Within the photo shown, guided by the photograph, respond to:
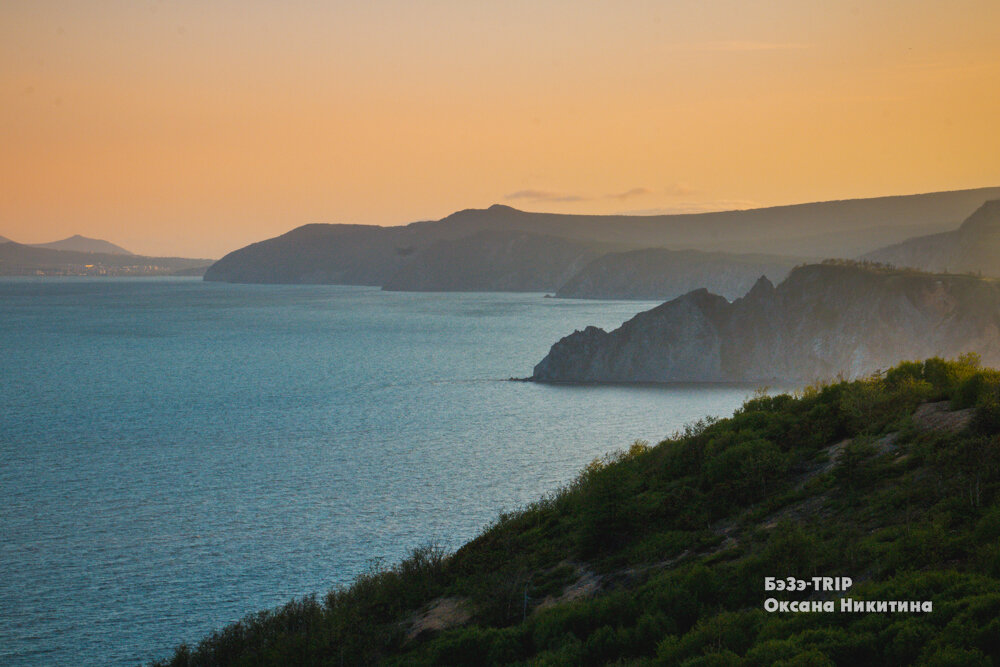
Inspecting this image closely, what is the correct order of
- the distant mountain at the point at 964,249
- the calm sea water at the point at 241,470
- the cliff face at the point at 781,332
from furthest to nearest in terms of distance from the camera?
the distant mountain at the point at 964,249, the cliff face at the point at 781,332, the calm sea water at the point at 241,470

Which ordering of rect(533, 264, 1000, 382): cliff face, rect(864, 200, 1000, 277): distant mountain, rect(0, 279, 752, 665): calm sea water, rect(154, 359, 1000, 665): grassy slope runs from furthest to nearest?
rect(864, 200, 1000, 277): distant mountain → rect(533, 264, 1000, 382): cliff face → rect(0, 279, 752, 665): calm sea water → rect(154, 359, 1000, 665): grassy slope

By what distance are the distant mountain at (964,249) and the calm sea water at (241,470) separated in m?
67.9

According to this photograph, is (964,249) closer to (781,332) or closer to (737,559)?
(781,332)

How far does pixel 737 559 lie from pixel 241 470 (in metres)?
47.1

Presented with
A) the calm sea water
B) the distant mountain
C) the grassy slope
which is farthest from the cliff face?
the grassy slope

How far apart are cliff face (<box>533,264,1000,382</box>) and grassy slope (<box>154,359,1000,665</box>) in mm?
68720

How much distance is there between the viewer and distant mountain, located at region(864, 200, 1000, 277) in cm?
13850

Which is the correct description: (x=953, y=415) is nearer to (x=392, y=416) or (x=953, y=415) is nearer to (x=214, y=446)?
(x=214, y=446)

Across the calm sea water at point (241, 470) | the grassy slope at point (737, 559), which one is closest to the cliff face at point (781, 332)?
the calm sea water at point (241, 470)

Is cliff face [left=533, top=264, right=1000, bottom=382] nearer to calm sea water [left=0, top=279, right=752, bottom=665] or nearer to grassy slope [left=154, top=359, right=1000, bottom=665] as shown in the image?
calm sea water [left=0, top=279, right=752, bottom=665]

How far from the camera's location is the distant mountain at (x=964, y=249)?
138m

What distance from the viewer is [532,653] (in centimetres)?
2023

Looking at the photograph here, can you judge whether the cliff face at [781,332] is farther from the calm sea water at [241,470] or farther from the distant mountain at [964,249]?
the distant mountain at [964,249]

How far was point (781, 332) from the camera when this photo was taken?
105 meters
